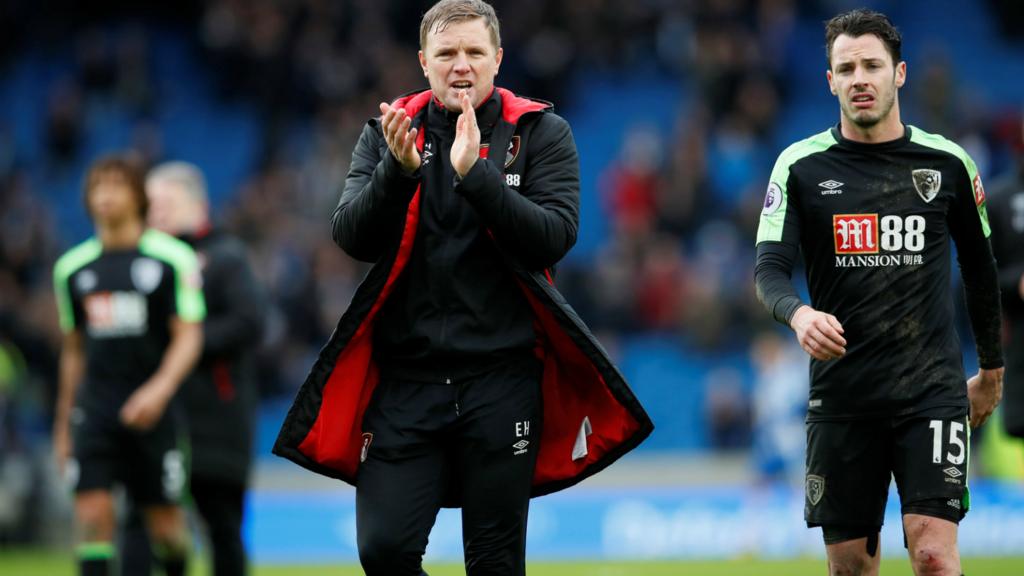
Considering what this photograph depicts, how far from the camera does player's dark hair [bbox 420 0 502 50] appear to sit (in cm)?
563

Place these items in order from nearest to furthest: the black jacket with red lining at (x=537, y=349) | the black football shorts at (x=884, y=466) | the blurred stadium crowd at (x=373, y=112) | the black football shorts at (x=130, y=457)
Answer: the black jacket with red lining at (x=537, y=349) → the black football shorts at (x=884, y=466) → the black football shorts at (x=130, y=457) → the blurred stadium crowd at (x=373, y=112)

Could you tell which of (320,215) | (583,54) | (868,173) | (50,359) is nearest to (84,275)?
(868,173)

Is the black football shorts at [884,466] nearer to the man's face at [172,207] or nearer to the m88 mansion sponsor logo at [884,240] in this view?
the m88 mansion sponsor logo at [884,240]

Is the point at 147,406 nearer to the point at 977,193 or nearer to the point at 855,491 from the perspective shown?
the point at 855,491

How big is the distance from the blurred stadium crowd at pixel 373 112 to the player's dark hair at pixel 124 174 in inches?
316

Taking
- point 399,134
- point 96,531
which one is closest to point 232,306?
point 96,531

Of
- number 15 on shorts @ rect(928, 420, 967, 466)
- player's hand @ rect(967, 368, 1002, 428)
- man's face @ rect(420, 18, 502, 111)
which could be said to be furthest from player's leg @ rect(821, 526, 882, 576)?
man's face @ rect(420, 18, 502, 111)

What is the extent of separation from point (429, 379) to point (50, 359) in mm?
13215

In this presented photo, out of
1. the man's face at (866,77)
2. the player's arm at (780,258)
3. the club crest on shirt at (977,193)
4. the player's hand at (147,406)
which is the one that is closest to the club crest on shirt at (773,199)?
the player's arm at (780,258)

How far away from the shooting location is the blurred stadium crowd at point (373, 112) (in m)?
17.9

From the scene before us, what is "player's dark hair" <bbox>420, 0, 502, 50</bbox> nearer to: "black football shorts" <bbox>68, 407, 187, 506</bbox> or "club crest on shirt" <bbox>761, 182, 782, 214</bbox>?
"club crest on shirt" <bbox>761, 182, 782, 214</bbox>

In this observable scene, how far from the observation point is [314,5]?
73.0 ft

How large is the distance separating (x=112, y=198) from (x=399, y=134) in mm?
3491

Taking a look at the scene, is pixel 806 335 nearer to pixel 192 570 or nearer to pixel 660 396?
pixel 192 570
